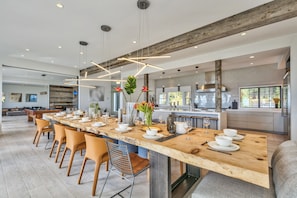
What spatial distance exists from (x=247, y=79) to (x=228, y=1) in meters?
Answer: 5.11

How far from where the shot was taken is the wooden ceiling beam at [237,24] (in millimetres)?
2525

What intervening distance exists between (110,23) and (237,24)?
2.71m

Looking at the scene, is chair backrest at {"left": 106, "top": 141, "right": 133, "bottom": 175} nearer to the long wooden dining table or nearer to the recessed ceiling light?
the long wooden dining table

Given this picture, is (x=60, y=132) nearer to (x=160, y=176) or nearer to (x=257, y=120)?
(x=160, y=176)

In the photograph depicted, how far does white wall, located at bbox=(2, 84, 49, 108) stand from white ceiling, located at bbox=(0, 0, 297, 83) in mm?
9507

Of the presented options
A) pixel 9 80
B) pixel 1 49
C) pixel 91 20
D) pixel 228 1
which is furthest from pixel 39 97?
pixel 228 1

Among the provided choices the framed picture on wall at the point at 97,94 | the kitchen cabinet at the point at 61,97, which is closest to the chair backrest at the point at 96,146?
the framed picture on wall at the point at 97,94

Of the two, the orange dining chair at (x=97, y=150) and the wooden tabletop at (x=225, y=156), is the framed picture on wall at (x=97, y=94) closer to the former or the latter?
the orange dining chair at (x=97, y=150)

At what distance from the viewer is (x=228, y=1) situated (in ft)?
8.34

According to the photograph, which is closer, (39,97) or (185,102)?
(185,102)

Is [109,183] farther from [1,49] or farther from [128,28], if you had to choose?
[1,49]

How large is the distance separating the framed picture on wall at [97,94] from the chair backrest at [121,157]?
26.3 feet

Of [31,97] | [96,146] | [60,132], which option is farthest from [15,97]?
[96,146]

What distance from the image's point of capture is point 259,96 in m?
6.30
